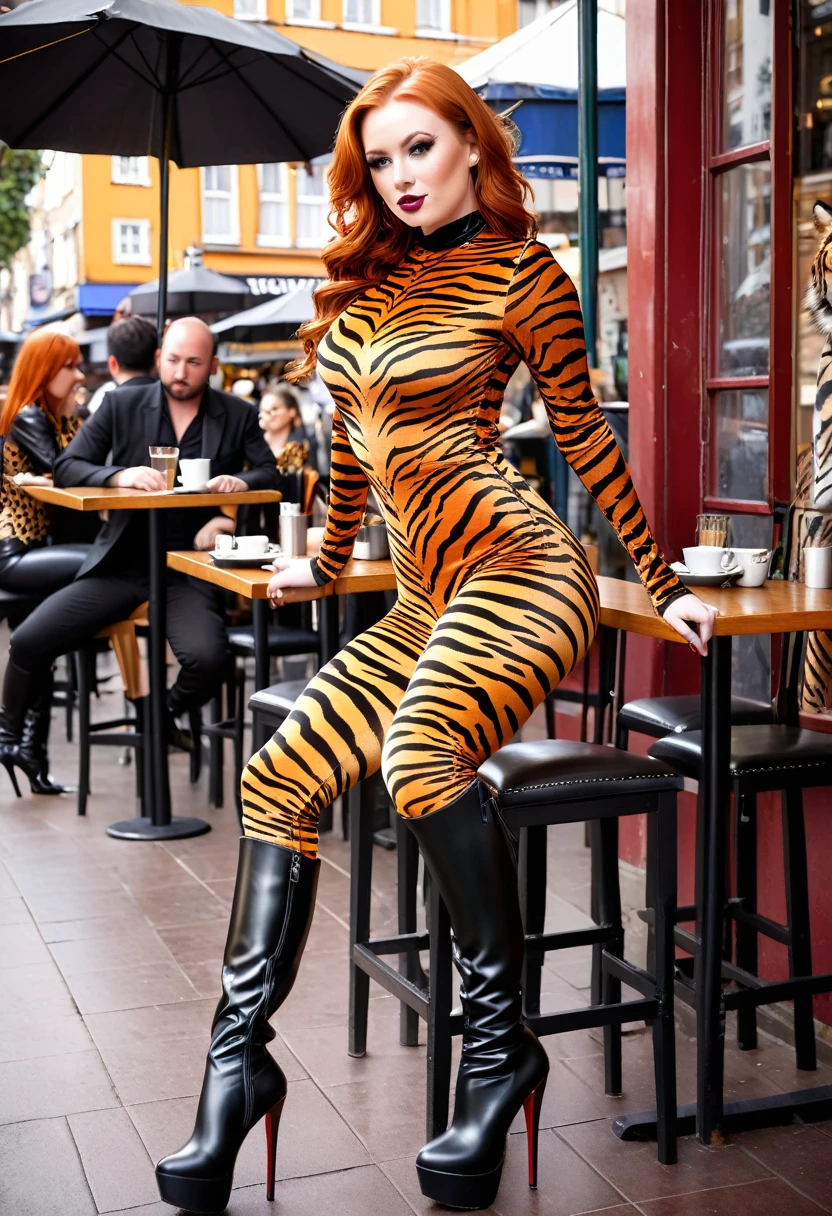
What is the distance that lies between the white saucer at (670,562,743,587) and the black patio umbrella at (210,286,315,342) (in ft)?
29.4

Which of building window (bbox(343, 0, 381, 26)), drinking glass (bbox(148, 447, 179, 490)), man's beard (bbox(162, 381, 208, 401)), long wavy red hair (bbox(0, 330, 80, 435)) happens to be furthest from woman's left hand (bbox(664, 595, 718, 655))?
building window (bbox(343, 0, 381, 26))

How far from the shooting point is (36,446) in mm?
5852

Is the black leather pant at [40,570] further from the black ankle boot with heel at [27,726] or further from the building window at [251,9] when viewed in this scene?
the building window at [251,9]

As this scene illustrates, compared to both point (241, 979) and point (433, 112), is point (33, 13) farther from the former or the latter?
point (241, 979)

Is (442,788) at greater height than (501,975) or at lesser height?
greater

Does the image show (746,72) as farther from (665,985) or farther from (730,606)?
(665,985)

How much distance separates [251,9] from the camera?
2180 centimetres

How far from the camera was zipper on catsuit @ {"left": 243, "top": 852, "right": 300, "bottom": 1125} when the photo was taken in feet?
7.75

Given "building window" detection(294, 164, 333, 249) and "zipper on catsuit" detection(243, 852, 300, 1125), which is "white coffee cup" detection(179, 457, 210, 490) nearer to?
"zipper on catsuit" detection(243, 852, 300, 1125)

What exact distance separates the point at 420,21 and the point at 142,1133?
2263 centimetres

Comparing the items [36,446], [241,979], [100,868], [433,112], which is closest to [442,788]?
[241,979]

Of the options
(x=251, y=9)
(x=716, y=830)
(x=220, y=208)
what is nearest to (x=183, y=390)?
(x=716, y=830)

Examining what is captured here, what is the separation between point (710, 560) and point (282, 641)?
2368 mm

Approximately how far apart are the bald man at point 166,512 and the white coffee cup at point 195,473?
5 cm
